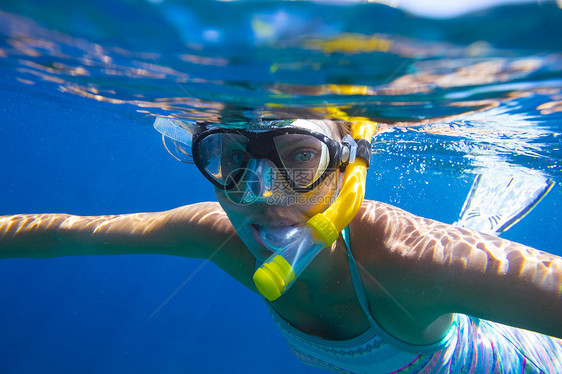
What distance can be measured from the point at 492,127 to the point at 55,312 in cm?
4960

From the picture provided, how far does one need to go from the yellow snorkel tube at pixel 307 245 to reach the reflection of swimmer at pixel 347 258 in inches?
0.7

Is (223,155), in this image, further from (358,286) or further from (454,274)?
(454,274)

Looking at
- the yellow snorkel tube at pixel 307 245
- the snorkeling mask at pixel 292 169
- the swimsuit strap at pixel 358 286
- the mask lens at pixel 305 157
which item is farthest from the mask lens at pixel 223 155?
the swimsuit strap at pixel 358 286

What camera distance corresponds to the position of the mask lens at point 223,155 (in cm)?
240

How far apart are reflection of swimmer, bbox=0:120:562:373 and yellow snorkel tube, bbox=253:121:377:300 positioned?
0.02 meters

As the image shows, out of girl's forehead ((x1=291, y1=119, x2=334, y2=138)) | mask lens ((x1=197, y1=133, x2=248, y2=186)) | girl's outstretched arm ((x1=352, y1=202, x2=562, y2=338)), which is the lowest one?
girl's outstretched arm ((x1=352, y1=202, x2=562, y2=338))

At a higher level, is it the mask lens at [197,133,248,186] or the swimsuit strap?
the mask lens at [197,133,248,186]

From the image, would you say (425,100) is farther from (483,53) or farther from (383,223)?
(383,223)

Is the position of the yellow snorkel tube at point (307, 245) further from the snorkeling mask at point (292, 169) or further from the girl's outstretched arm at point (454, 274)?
the girl's outstretched arm at point (454, 274)

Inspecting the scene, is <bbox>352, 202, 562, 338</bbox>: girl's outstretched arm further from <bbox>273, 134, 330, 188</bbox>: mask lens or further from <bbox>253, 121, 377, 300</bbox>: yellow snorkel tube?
<bbox>273, 134, 330, 188</bbox>: mask lens

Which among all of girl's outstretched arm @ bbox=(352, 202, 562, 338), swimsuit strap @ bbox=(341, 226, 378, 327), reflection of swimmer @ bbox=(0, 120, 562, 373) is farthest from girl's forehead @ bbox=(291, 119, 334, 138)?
swimsuit strap @ bbox=(341, 226, 378, 327)

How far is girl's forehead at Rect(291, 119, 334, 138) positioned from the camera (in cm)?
228

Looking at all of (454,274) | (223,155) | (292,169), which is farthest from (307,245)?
(223,155)

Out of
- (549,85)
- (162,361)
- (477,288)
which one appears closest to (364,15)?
(477,288)
